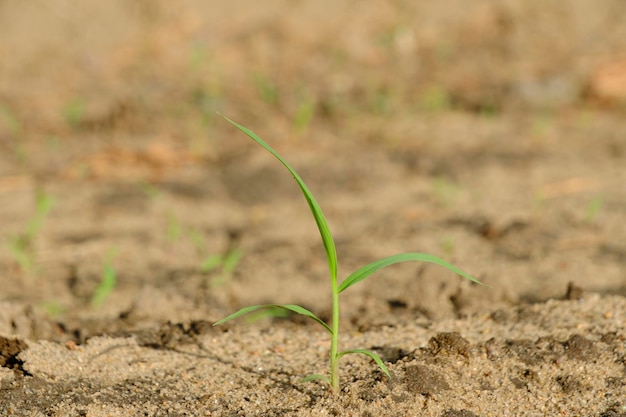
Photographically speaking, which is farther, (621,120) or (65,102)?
Result: (65,102)

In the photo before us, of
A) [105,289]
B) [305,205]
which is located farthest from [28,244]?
[305,205]

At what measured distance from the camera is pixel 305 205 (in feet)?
9.81

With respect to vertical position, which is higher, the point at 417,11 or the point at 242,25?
the point at 417,11

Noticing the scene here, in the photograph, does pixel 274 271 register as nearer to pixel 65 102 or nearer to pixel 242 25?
pixel 65 102

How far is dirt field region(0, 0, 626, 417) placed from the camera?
159 centimetres

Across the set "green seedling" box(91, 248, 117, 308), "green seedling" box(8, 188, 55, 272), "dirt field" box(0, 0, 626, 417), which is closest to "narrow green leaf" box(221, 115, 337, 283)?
"dirt field" box(0, 0, 626, 417)

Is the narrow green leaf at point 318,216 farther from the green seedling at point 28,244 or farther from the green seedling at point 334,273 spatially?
the green seedling at point 28,244

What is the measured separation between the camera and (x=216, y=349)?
1.77m

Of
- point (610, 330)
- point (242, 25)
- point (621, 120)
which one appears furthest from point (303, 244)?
point (242, 25)

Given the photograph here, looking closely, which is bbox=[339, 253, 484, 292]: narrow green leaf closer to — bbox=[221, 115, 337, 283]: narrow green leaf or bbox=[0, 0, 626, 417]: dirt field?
bbox=[221, 115, 337, 283]: narrow green leaf

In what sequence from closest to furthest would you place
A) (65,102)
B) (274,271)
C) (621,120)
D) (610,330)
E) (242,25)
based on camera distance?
(610,330) → (274,271) → (621,120) → (65,102) → (242,25)

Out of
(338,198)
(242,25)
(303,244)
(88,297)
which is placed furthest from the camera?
(242,25)

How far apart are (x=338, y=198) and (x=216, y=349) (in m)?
1.35

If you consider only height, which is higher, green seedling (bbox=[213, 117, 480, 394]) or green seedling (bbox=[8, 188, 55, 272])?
green seedling (bbox=[8, 188, 55, 272])
